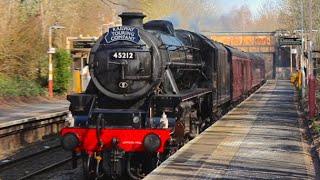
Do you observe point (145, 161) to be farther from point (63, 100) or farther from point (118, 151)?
point (63, 100)

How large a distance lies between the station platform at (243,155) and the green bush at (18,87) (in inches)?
515

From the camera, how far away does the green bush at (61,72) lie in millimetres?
32031

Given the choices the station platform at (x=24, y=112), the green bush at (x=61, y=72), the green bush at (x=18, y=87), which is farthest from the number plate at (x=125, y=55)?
the green bush at (x=61, y=72)

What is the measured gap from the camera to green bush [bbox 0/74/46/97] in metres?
25.8

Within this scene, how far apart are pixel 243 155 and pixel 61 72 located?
22692 millimetres

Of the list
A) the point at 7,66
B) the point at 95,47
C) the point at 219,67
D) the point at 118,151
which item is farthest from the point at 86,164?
the point at 7,66

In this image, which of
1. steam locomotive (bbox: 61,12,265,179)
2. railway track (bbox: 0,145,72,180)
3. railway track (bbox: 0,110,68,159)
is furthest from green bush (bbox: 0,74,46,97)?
steam locomotive (bbox: 61,12,265,179)

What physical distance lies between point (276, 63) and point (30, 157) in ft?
221

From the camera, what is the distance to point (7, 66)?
27672 millimetres

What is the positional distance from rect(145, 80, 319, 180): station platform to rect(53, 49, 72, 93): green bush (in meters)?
17.4

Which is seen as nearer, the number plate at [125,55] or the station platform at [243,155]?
the station platform at [243,155]

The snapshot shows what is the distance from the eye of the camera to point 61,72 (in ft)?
105

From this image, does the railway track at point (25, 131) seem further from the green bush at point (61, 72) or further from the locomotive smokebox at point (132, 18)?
the green bush at point (61, 72)

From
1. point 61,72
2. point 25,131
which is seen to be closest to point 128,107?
point 25,131
